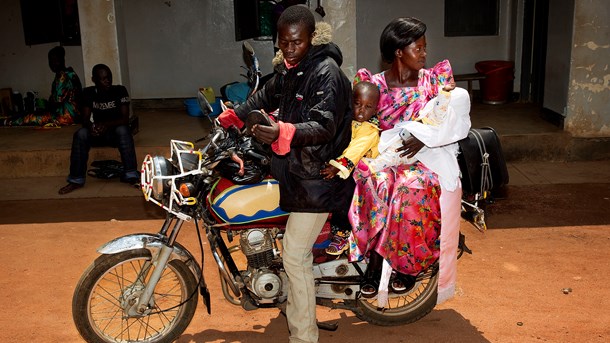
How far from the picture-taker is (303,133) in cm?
333

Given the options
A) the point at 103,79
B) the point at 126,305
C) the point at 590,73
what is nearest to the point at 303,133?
the point at 126,305

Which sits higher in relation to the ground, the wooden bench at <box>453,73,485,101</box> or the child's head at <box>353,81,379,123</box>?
the child's head at <box>353,81,379,123</box>

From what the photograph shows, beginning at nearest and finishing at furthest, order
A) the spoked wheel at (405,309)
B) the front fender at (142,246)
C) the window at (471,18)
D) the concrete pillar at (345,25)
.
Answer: the front fender at (142,246), the spoked wheel at (405,309), the concrete pillar at (345,25), the window at (471,18)

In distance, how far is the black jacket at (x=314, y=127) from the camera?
135 inches

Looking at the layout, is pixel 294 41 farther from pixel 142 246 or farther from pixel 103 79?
pixel 103 79

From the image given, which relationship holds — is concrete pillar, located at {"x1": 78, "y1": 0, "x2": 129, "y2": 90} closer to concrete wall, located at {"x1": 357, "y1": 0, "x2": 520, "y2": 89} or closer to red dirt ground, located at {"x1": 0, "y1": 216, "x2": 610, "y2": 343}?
red dirt ground, located at {"x1": 0, "y1": 216, "x2": 610, "y2": 343}

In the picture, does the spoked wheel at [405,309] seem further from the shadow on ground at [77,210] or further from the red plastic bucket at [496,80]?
the red plastic bucket at [496,80]

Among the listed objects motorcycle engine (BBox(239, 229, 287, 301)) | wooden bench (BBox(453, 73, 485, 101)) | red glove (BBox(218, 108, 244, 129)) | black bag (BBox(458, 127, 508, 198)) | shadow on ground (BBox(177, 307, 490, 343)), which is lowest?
shadow on ground (BBox(177, 307, 490, 343))

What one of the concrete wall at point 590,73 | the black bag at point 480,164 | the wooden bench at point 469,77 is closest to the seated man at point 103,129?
the black bag at point 480,164

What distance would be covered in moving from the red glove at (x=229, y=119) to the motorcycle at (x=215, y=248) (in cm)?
5

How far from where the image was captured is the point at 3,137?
9281mm

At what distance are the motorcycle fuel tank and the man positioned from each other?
0.42 ft

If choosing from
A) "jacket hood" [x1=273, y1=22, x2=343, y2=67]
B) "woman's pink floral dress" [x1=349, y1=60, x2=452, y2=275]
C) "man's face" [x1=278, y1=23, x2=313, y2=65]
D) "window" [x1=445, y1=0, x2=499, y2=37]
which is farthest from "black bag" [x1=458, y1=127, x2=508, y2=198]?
"window" [x1=445, y1=0, x2=499, y2=37]

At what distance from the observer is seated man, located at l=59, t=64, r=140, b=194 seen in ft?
25.7
